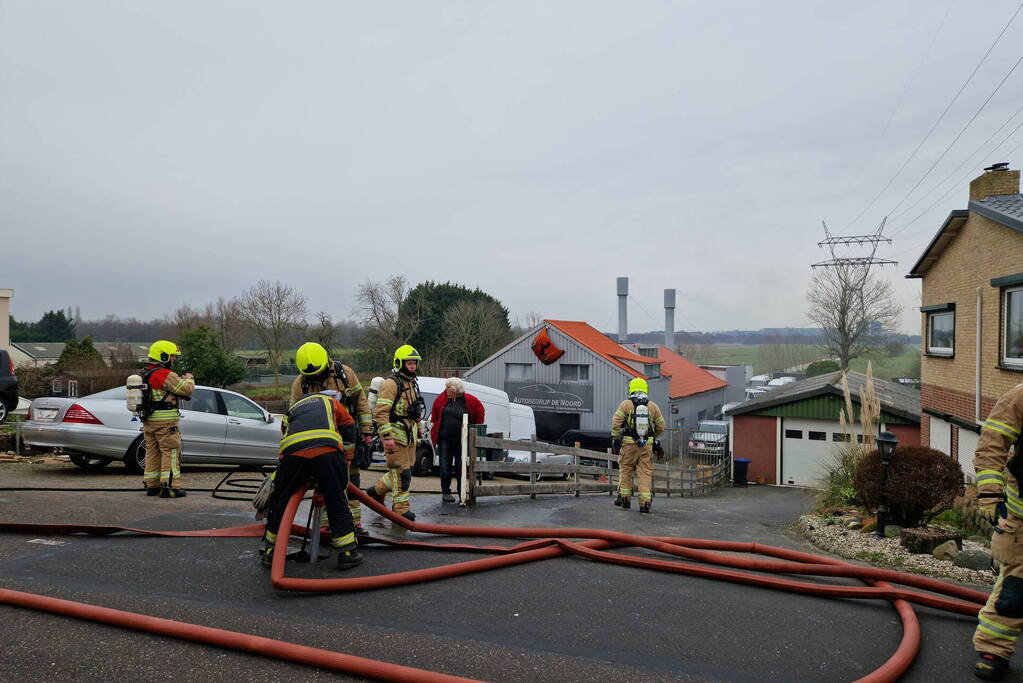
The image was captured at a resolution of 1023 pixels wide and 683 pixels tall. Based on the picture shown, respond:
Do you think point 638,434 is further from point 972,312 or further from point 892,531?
point 972,312

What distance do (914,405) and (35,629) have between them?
2736 cm

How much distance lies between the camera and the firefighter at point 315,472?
5.20m

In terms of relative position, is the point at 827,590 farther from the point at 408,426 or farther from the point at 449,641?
the point at 408,426

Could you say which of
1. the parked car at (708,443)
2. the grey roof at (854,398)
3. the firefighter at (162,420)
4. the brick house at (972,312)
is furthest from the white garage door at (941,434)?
the firefighter at (162,420)

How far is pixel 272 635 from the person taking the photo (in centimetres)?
405

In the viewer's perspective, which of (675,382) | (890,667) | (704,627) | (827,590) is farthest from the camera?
(675,382)

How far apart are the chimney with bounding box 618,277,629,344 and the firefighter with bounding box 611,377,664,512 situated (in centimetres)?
4460

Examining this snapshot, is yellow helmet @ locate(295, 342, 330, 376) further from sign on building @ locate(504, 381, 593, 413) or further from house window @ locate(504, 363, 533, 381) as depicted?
house window @ locate(504, 363, 533, 381)

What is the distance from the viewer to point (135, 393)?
8.17 m

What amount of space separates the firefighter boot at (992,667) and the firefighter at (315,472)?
12.9 feet

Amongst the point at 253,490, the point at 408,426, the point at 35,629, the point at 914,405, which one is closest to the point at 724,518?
the point at 408,426

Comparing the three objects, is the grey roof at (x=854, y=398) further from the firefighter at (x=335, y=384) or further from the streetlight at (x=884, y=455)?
the firefighter at (x=335, y=384)

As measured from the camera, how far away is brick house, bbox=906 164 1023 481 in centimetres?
1227

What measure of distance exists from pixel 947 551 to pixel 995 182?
11.9m
